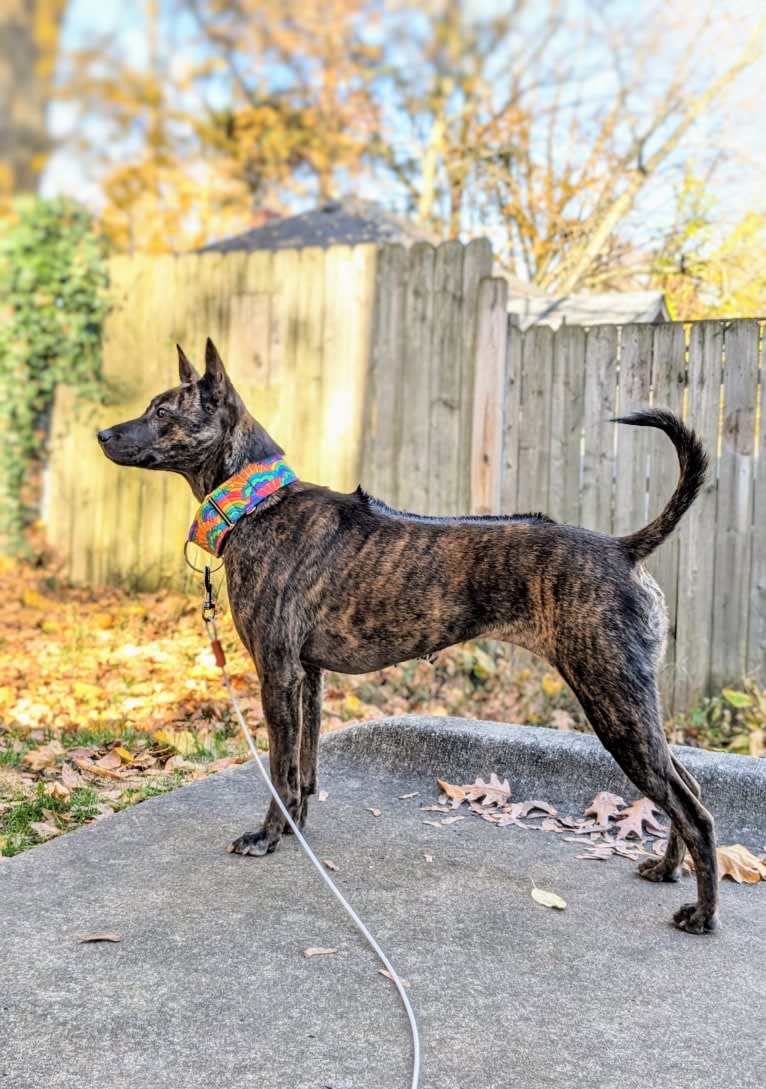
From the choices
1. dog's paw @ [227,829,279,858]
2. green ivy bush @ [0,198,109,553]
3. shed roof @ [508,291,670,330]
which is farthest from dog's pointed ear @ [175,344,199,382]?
shed roof @ [508,291,670,330]

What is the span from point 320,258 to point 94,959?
5674 mm

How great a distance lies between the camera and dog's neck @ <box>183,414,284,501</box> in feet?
11.8

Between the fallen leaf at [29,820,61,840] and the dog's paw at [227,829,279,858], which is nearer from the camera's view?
the dog's paw at [227,829,279,858]

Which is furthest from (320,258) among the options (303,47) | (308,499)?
(303,47)

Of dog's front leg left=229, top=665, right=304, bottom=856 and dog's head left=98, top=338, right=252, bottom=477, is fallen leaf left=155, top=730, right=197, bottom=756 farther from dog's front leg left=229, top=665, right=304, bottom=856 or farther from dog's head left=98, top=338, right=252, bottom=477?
dog's head left=98, top=338, right=252, bottom=477

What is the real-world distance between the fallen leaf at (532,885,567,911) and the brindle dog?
35 cm

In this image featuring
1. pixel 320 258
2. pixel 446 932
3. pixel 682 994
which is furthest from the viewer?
pixel 320 258

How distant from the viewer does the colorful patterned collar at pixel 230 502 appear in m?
3.49

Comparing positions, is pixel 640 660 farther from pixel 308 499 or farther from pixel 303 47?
Result: pixel 303 47

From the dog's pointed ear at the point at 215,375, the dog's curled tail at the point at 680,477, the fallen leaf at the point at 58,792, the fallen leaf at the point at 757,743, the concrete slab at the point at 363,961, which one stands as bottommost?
the concrete slab at the point at 363,961

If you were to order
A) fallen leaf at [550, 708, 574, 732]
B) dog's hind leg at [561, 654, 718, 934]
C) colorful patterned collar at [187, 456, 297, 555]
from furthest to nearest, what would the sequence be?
1. fallen leaf at [550, 708, 574, 732]
2. colorful patterned collar at [187, 456, 297, 555]
3. dog's hind leg at [561, 654, 718, 934]

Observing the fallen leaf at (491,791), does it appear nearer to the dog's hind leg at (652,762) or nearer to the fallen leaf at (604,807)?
the fallen leaf at (604,807)

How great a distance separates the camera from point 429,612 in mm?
3332

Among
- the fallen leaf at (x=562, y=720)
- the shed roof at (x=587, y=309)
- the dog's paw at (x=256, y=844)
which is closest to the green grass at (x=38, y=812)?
the dog's paw at (x=256, y=844)
